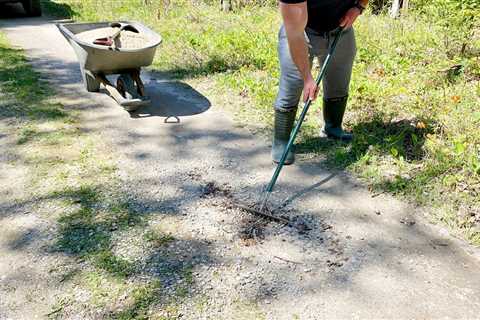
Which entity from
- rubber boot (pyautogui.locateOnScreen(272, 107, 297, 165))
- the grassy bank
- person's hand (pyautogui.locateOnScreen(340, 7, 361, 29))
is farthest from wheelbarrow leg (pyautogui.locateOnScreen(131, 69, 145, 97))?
person's hand (pyautogui.locateOnScreen(340, 7, 361, 29))

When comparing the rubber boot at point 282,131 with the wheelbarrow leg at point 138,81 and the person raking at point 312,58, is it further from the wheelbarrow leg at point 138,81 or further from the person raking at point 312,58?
the wheelbarrow leg at point 138,81

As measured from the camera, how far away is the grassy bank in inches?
127

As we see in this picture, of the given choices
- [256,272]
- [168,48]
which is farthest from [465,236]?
[168,48]

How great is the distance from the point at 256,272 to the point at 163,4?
26.1 ft

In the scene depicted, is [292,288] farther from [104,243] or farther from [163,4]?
[163,4]

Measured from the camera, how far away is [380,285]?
2418 millimetres

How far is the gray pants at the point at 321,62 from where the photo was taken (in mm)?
3305

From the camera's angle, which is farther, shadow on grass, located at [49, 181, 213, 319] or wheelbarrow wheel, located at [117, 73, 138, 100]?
wheelbarrow wheel, located at [117, 73, 138, 100]

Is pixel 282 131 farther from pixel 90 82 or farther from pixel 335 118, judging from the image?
pixel 90 82

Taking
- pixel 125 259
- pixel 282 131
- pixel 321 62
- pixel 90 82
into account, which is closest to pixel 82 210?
pixel 125 259

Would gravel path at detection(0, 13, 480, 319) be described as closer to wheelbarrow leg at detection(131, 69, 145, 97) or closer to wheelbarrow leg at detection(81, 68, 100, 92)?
wheelbarrow leg at detection(131, 69, 145, 97)

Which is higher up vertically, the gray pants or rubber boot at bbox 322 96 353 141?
the gray pants

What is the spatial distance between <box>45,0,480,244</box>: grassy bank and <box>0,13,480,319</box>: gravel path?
0.25 metres

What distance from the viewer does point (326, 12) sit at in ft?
10.3
